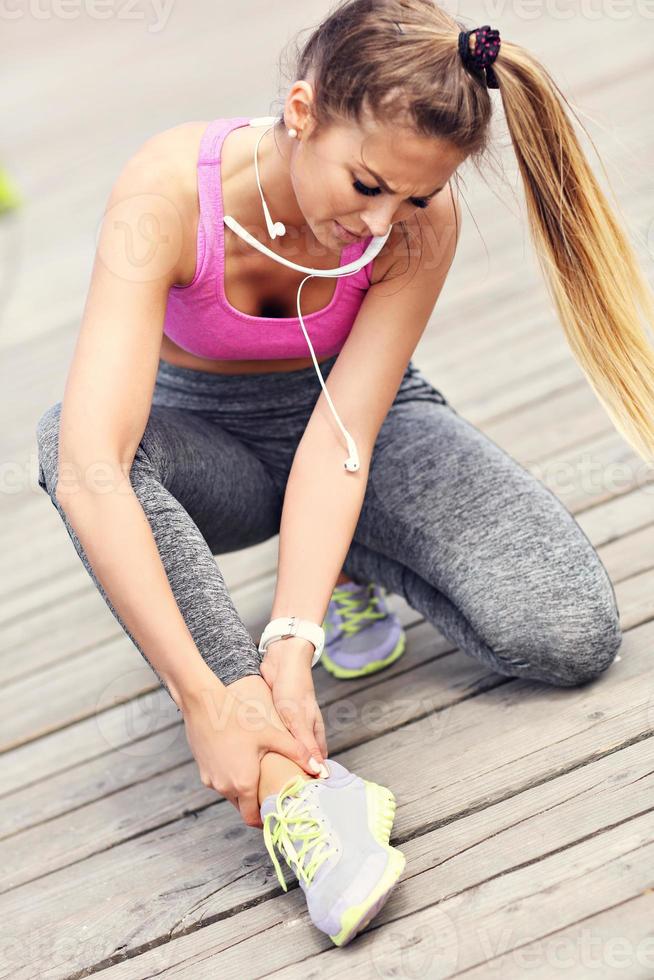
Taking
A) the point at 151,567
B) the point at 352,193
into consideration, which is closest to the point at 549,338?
the point at 352,193

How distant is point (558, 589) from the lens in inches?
58.1

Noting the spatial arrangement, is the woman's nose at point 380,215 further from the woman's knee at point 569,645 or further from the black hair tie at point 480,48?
the woman's knee at point 569,645

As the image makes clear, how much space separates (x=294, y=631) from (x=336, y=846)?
266 mm

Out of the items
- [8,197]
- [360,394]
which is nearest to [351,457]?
[360,394]

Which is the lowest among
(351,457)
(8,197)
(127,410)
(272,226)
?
(8,197)

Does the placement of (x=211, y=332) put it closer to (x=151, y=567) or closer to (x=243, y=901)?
(x=151, y=567)

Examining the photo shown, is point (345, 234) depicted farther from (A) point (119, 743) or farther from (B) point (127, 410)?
(A) point (119, 743)

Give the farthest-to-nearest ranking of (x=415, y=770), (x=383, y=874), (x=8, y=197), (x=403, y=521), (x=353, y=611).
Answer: (x=8, y=197) < (x=353, y=611) < (x=403, y=521) < (x=415, y=770) < (x=383, y=874)

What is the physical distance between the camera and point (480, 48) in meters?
1.22

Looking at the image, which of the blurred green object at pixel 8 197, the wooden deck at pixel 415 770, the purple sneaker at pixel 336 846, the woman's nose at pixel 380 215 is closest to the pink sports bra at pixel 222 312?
the woman's nose at pixel 380 215

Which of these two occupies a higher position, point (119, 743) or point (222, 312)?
point (222, 312)

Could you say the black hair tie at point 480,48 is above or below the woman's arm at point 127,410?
above

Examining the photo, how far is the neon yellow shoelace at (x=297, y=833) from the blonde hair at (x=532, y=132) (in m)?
0.65

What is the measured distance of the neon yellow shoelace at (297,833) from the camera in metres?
1.18
